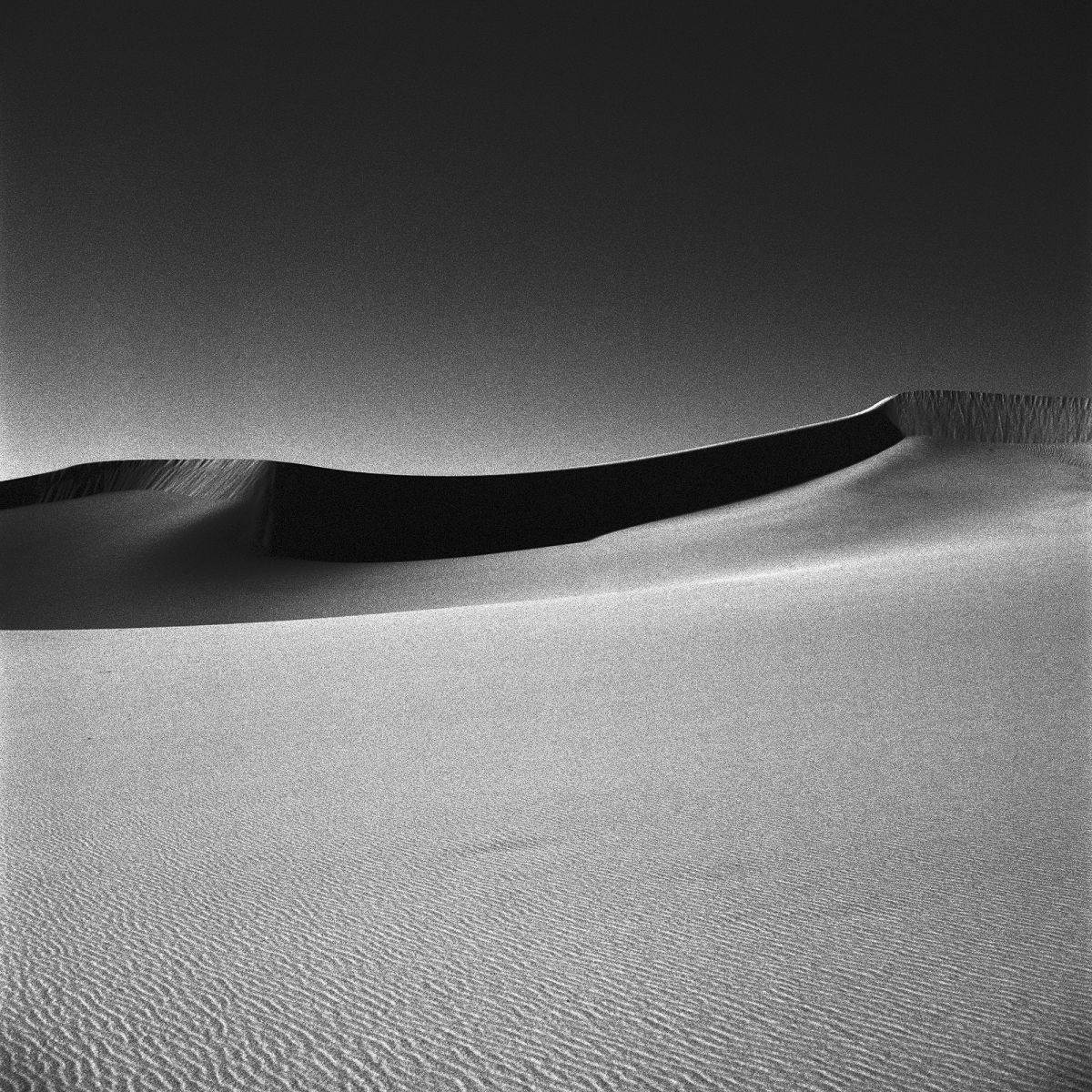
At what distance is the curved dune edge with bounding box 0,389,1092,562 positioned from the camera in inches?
1063

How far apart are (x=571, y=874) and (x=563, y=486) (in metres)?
25.7

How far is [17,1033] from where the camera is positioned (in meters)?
1.97

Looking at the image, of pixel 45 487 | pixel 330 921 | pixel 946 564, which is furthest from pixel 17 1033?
pixel 45 487

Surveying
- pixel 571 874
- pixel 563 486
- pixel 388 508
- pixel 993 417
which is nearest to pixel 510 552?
pixel 563 486

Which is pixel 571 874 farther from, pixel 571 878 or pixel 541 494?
pixel 541 494

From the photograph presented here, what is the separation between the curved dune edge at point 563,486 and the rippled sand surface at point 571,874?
19463 millimetres

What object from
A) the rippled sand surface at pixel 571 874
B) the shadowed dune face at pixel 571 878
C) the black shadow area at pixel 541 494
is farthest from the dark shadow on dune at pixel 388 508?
the shadowed dune face at pixel 571 878

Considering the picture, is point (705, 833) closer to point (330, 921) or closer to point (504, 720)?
point (330, 921)

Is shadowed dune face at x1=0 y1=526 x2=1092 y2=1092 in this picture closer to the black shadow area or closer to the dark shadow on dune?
the dark shadow on dune

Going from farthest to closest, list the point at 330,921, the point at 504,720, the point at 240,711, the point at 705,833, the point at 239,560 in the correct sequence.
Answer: the point at 239,560 → the point at 240,711 → the point at 504,720 → the point at 705,833 → the point at 330,921

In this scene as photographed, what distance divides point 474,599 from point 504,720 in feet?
46.7

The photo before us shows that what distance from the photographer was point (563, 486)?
2847 centimetres

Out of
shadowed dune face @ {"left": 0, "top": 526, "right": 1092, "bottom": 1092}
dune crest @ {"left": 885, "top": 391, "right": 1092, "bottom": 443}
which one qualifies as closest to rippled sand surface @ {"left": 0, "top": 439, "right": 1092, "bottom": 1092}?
shadowed dune face @ {"left": 0, "top": 526, "right": 1092, "bottom": 1092}

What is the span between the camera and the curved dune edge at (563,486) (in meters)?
27.0
